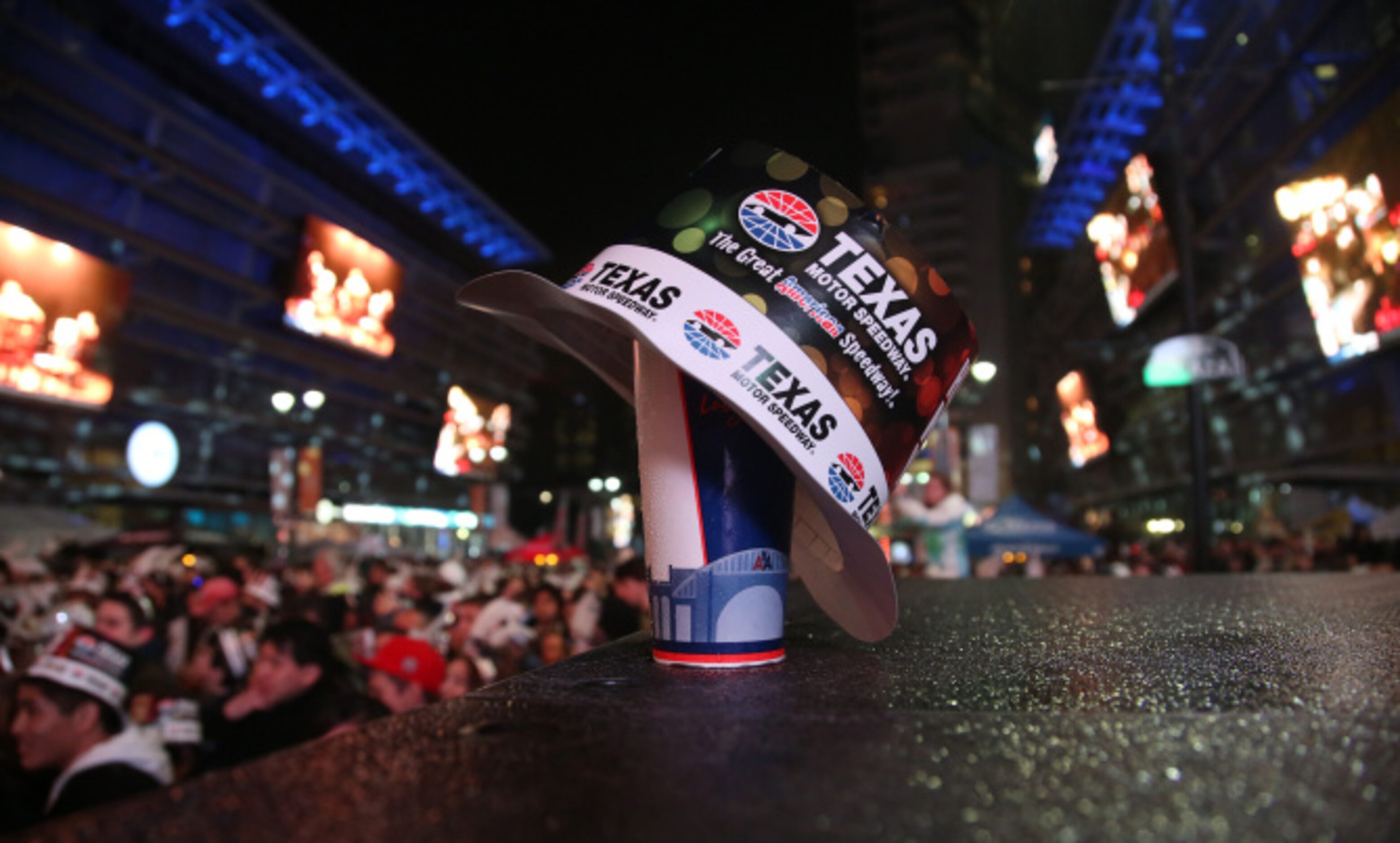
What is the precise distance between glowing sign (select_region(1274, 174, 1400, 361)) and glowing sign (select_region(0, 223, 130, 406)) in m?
20.4

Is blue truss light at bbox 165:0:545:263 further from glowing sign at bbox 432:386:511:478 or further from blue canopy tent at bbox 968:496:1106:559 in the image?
blue canopy tent at bbox 968:496:1106:559

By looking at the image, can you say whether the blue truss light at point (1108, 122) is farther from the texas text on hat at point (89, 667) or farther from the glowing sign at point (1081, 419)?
the texas text on hat at point (89, 667)

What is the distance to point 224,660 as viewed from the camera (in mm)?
5262

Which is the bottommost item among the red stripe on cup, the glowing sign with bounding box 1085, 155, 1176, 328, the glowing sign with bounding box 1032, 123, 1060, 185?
the red stripe on cup

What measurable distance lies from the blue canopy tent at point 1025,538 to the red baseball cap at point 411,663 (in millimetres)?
9465

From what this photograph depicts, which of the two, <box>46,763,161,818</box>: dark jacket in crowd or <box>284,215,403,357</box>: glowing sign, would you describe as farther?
<box>284,215,403,357</box>: glowing sign

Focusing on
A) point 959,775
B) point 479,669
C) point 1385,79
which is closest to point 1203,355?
point 479,669

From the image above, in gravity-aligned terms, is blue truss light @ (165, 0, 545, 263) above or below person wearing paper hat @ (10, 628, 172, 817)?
above

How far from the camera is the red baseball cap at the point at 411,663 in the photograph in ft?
14.5

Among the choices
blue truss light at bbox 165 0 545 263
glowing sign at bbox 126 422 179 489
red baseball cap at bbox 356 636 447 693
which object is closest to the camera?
red baseball cap at bbox 356 636 447 693

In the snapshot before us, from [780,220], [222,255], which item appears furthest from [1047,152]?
[780,220]

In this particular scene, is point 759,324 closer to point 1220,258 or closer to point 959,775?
point 959,775

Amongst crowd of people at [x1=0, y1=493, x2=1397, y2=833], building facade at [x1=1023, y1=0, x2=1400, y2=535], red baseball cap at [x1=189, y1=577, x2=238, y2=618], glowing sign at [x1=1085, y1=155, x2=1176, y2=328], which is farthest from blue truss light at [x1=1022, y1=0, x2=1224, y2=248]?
red baseball cap at [x1=189, y1=577, x2=238, y2=618]

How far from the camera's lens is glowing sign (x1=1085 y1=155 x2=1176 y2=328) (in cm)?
1880
